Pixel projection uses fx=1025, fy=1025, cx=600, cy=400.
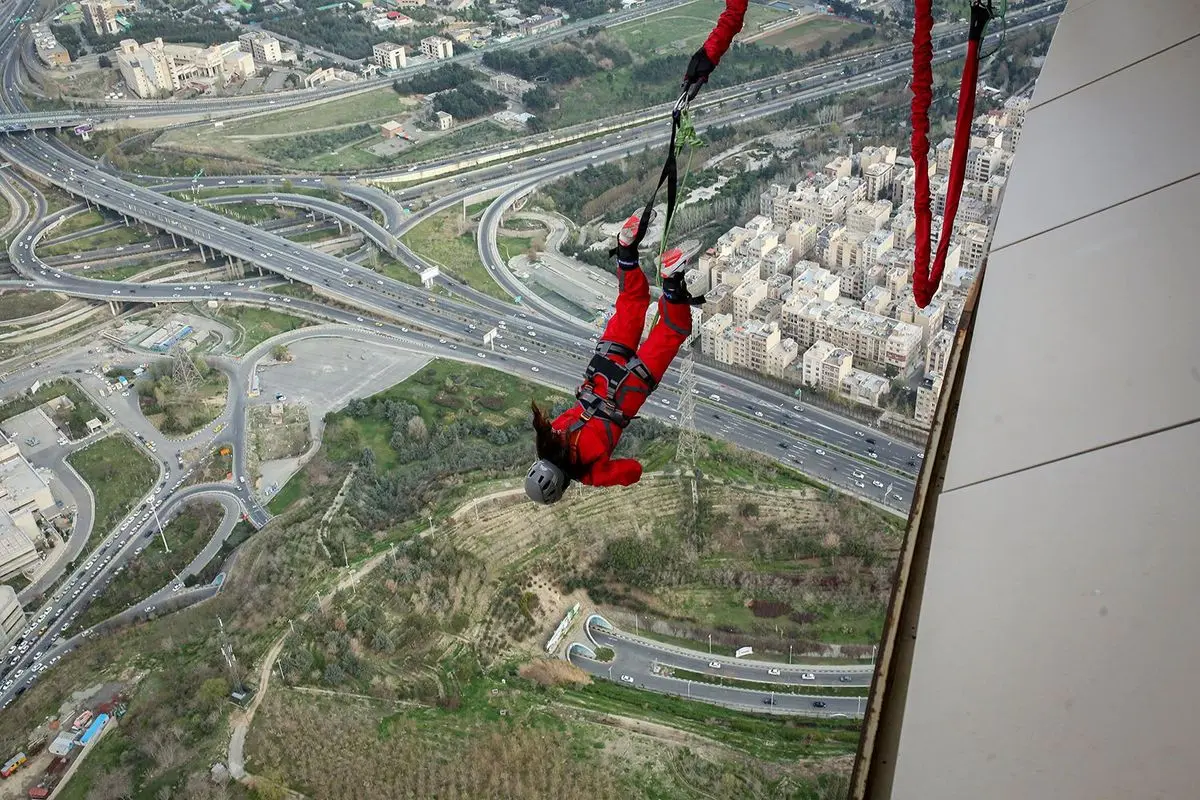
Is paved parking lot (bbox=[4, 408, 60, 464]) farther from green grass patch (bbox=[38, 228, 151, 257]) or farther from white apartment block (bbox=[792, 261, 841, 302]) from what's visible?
white apartment block (bbox=[792, 261, 841, 302])

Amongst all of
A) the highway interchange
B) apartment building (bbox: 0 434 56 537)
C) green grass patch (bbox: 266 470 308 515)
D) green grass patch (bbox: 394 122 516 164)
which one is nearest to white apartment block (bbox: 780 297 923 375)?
the highway interchange

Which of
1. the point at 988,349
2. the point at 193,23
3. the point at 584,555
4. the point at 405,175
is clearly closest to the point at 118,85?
the point at 193,23

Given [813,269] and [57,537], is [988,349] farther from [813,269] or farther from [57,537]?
[813,269]

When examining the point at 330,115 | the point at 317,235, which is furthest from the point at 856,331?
the point at 330,115

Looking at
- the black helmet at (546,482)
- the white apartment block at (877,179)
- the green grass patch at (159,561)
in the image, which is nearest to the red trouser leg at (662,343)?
the black helmet at (546,482)

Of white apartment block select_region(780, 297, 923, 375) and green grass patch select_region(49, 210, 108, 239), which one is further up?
white apartment block select_region(780, 297, 923, 375)

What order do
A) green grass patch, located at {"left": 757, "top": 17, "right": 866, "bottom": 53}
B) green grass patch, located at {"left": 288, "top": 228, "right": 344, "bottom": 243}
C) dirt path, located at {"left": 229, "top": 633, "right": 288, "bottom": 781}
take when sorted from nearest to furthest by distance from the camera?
dirt path, located at {"left": 229, "top": 633, "right": 288, "bottom": 781}
green grass patch, located at {"left": 288, "top": 228, "right": 344, "bottom": 243}
green grass patch, located at {"left": 757, "top": 17, "right": 866, "bottom": 53}

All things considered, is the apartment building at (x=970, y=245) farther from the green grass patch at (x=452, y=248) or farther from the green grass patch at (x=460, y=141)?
the green grass patch at (x=460, y=141)
